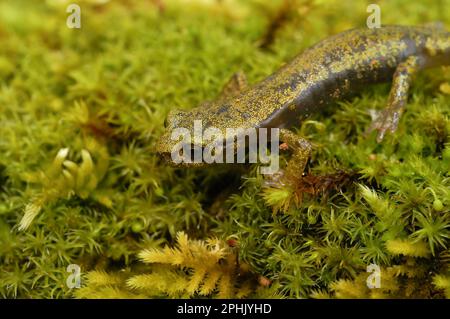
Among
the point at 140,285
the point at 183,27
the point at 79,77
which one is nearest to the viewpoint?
the point at 140,285

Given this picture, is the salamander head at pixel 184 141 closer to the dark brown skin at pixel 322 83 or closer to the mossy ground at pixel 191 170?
the dark brown skin at pixel 322 83

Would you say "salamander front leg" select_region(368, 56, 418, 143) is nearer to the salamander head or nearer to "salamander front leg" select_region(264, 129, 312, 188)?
"salamander front leg" select_region(264, 129, 312, 188)

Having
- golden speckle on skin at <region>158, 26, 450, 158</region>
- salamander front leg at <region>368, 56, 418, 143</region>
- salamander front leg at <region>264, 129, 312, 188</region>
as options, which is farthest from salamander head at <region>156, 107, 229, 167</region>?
salamander front leg at <region>368, 56, 418, 143</region>

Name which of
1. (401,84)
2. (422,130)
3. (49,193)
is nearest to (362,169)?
(422,130)

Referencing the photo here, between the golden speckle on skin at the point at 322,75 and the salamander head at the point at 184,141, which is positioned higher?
the golden speckle on skin at the point at 322,75

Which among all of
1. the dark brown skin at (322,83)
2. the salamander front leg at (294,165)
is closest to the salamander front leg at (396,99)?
the dark brown skin at (322,83)

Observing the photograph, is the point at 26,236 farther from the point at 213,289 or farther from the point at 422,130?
the point at 422,130
